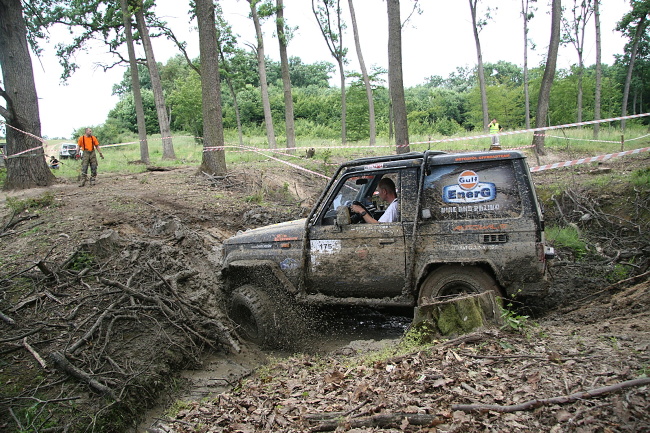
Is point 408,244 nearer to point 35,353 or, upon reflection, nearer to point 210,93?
point 35,353

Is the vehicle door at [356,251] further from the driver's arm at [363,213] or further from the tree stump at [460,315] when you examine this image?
the tree stump at [460,315]

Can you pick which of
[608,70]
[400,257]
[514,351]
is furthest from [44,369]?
[608,70]

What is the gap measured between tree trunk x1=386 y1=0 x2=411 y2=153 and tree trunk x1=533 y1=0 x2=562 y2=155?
8390mm

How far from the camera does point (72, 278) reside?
19.0 feet

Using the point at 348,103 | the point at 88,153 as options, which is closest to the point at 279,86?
the point at 348,103

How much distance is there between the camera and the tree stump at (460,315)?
4.13 meters

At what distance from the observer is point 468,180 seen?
192 inches

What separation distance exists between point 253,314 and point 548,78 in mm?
16559

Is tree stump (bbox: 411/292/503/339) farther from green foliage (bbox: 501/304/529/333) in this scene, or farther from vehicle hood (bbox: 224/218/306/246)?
vehicle hood (bbox: 224/218/306/246)

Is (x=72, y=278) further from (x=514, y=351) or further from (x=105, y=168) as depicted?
(x=105, y=168)

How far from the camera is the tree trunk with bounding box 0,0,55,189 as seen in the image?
11750 millimetres

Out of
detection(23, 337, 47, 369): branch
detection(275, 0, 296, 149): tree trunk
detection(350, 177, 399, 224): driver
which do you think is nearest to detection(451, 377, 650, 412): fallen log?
detection(350, 177, 399, 224): driver

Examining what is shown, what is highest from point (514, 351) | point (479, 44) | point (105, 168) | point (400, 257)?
point (479, 44)

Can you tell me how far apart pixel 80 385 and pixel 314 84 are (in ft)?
202
